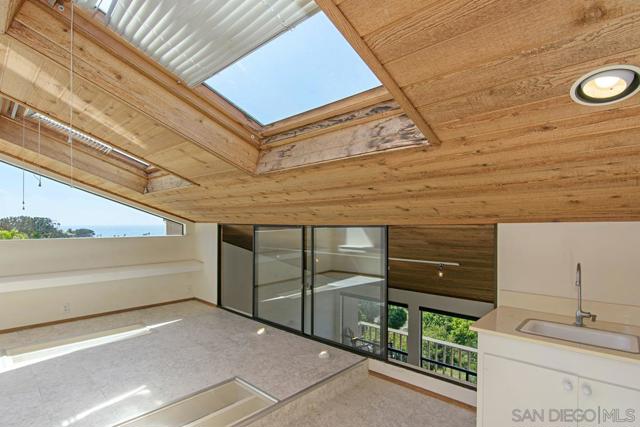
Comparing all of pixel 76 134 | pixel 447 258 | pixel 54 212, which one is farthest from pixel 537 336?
pixel 54 212

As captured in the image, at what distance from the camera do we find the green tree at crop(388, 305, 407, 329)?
4630 mm

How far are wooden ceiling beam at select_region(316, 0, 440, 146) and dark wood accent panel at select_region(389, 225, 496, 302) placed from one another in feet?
6.78

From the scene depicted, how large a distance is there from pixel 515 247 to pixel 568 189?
32.5 inches

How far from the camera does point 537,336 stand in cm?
201

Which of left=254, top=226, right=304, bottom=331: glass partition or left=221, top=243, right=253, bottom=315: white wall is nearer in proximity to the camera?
left=254, top=226, right=304, bottom=331: glass partition

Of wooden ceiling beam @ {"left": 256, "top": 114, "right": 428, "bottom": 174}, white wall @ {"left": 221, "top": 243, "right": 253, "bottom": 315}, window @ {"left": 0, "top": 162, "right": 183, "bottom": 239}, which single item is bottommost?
white wall @ {"left": 221, "top": 243, "right": 253, "bottom": 315}

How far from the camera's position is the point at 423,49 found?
1.25m

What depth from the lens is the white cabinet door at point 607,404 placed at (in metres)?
1.71

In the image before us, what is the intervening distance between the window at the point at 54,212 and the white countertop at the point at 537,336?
4.85 metres

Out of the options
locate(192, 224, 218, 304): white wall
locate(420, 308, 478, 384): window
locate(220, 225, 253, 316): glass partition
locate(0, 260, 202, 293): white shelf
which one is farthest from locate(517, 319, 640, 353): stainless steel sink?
locate(0, 260, 202, 293): white shelf

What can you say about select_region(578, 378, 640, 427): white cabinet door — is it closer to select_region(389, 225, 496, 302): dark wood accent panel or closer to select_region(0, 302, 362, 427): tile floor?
select_region(389, 225, 496, 302): dark wood accent panel

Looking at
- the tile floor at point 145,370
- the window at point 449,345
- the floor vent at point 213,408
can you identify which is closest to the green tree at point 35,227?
the tile floor at point 145,370

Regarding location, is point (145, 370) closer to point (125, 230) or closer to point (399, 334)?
point (125, 230)

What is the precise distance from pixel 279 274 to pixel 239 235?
1.15 metres
